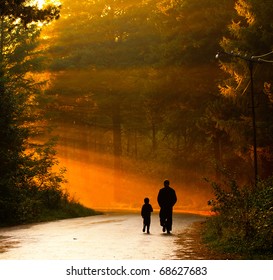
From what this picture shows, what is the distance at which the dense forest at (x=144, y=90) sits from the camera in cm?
3262

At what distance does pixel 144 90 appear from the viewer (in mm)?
46250

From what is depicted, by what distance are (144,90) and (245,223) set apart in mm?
32613

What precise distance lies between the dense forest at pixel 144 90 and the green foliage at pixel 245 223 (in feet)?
31.0

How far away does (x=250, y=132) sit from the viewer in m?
32.5

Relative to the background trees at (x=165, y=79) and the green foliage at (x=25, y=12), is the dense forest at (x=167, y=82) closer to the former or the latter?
the background trees at (x=165, y=79)

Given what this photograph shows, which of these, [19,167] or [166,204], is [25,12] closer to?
[166,204]

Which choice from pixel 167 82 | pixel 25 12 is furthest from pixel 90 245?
pixel 167 82

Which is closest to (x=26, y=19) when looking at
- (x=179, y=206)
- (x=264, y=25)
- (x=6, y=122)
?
(x=6, y=122)

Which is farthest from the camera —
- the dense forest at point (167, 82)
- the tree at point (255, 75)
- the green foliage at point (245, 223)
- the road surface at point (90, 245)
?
the dense forest at point (167, 82)

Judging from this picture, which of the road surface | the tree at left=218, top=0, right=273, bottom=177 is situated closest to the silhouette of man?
the road surface

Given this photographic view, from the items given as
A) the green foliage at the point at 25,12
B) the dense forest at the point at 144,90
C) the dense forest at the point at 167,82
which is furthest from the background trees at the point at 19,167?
the dense forest at the point at 167,82

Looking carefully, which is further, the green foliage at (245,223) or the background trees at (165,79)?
the background trees at (165,79)

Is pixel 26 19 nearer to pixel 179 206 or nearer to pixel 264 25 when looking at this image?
pixel 264 25

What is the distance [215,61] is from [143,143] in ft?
163
